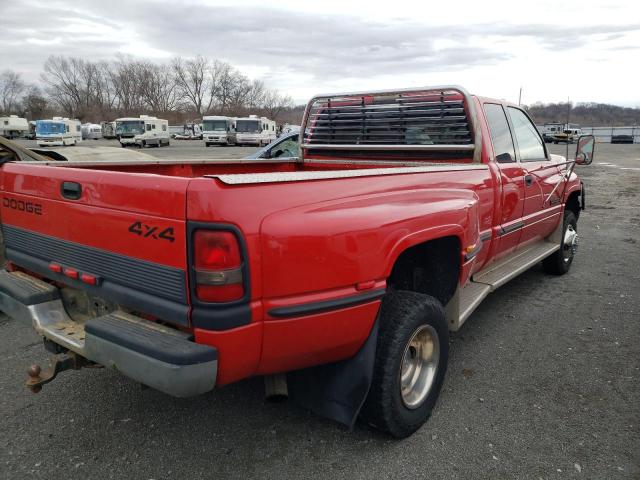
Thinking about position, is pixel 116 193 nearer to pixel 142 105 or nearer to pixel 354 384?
pixel 354 384

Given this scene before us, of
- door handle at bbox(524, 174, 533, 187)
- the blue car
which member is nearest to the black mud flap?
door handle at bbox(524, 174, 533, 187)

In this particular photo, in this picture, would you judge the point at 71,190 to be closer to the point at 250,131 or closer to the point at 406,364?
the point at 406,364

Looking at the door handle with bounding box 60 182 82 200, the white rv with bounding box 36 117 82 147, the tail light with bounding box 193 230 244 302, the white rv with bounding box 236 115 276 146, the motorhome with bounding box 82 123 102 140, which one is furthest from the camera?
the motorhome with bounding box 82 123 102 140

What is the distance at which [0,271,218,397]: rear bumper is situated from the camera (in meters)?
1.95

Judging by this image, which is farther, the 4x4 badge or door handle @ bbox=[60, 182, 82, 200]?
door handle @ bbox=[60, 182, 82, 200]

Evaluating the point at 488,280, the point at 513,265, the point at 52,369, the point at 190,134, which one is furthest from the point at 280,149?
the point at 190,134

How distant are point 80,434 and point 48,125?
48451 millimetres

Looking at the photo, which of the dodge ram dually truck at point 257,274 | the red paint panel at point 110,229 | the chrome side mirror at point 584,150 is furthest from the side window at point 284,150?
the red paint panel at point 110,229

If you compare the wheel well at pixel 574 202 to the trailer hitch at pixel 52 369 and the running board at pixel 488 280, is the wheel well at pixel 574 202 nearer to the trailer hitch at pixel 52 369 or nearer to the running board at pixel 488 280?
the running board at pixel 488 280

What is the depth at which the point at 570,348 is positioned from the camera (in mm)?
3947

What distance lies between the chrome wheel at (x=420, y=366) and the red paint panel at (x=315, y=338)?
1.75 feet

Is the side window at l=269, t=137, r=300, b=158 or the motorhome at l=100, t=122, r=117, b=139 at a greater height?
the motorhome at l=100, t=122, r=117, b=139

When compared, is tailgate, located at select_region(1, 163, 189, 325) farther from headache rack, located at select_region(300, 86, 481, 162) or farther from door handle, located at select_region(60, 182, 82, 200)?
headache rack, located at select_region(300, 86, 481, 162)

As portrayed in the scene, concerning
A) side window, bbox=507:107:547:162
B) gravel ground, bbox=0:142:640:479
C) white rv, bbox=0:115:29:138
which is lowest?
gravel ground, bbox=0:142:640:479
